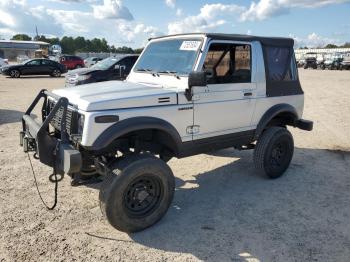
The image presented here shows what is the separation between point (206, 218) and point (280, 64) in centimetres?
274

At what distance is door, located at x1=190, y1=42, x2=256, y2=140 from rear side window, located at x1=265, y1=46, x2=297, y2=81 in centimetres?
42

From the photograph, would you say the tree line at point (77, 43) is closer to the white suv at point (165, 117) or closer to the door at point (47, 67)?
the door at point (47, 67)

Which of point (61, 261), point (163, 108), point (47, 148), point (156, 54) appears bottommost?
point (61, 261)

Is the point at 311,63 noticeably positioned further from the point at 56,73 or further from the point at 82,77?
the point at 82,77

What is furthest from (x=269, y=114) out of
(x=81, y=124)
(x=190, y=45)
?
Answer: (x=81, y=124)

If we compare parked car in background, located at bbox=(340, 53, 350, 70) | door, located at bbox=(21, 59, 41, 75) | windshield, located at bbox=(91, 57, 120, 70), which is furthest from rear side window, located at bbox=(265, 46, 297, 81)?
parked car in background, located at bbox=(340, 53, 350, 70)

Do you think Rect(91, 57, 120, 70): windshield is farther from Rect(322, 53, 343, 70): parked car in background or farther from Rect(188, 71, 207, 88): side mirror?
Rect(322, 53, 343, 70): parked car in background

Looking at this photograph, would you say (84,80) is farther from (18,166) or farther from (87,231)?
(87,231)

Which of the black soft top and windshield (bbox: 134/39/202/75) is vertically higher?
the black soft top

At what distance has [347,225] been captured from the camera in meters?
4.25

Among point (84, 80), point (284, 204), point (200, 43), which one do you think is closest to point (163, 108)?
point (200, 43)

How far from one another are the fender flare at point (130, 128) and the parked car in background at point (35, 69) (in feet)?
77.8

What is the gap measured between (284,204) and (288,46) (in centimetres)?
253

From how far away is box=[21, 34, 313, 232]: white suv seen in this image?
12.2ft
